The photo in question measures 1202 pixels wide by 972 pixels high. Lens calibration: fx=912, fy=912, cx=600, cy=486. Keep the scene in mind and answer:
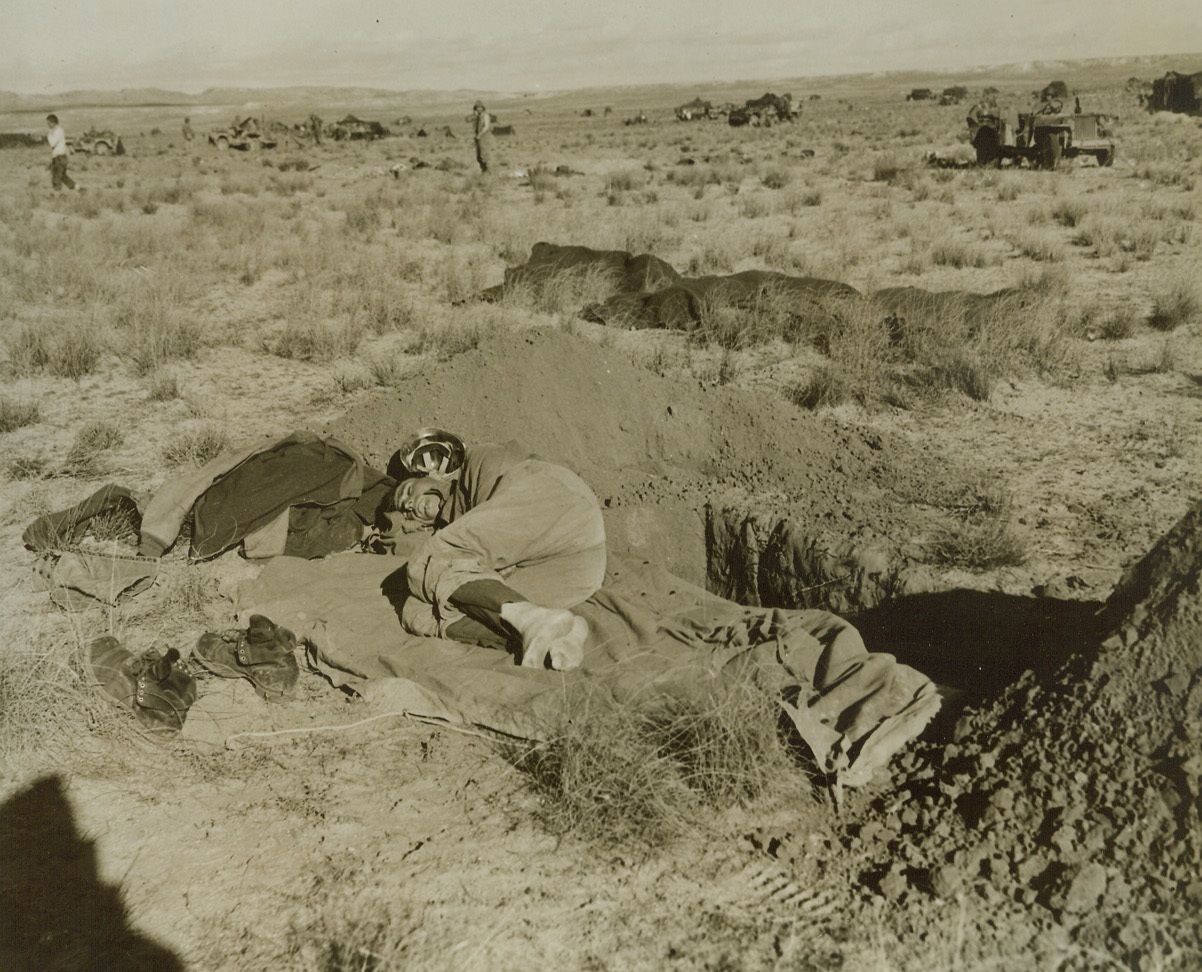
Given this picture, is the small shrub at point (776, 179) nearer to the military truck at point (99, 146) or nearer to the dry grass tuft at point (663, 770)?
the dry grass tuft at point (663, 770)

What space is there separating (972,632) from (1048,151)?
17593 millimetres

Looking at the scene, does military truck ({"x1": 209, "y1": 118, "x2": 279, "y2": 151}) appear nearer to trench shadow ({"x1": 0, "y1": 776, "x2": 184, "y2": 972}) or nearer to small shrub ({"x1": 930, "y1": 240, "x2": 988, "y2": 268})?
small shrub ({"x1": 930, "y1": 240, "x2": 988, "y2": 268})

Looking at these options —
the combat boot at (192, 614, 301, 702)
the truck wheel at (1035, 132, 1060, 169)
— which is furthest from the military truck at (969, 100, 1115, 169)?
the combat boot at (192, 614, 301, 702)

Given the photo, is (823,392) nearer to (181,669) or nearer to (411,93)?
(181,669)

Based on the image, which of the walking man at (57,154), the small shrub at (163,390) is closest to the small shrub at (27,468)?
the small shrub at (163,390)

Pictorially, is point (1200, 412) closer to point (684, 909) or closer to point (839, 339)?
point (839, 339)

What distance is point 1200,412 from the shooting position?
626 cm

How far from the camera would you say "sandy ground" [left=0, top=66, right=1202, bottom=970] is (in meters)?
2.49

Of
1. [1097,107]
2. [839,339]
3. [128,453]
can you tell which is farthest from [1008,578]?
[1097,107]

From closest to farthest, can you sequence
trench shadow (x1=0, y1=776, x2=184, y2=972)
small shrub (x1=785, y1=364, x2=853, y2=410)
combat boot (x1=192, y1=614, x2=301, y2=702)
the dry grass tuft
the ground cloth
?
trench shadow (x1=0, y1=776, x2=184, y2=972) → the dry grass tuft → the ground cloth → combat boot (x1=192, y1=614, x2=301, y2=702) → small shrub (x1=785, y1=364, x2=853, y2=410)

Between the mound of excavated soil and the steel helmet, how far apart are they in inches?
28.6

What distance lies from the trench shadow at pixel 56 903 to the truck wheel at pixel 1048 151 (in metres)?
19.9

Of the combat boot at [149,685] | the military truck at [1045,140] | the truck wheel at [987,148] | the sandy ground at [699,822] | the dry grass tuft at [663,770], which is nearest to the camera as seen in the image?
the sandy ground at [699,822]

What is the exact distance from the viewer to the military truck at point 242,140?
108 ft
